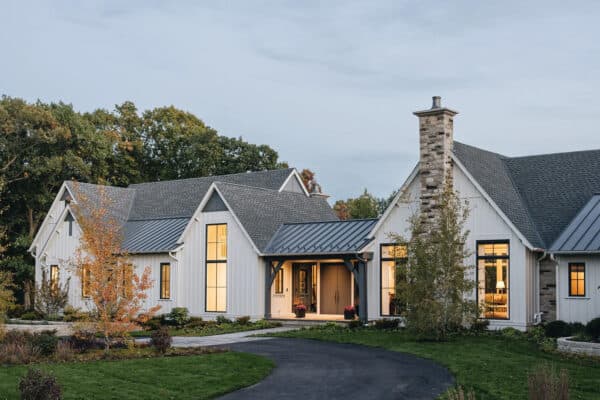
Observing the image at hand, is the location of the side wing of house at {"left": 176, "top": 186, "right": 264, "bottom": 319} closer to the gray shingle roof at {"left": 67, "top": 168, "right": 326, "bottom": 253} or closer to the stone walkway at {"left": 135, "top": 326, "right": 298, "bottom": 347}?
the gray shingle roof at {"left": 67, "top": 168, "right": 326, "bottom": 253}

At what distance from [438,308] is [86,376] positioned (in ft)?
36.6

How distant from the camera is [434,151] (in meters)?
27.3

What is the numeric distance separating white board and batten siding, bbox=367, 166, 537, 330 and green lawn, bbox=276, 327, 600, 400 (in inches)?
58.4

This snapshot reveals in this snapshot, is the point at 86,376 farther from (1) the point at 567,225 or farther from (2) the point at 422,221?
(1) the point at 567,225

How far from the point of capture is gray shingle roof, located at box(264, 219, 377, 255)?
30.5m

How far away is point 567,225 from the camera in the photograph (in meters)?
26.8

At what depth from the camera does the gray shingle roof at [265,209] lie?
109ft

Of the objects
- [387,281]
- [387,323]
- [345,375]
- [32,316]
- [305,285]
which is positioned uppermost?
[387,281]

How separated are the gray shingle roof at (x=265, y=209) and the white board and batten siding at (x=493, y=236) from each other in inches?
257

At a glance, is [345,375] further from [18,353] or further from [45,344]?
[18,353]

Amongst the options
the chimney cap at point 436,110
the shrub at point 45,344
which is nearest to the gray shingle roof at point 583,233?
the chimney cap at point 436,110

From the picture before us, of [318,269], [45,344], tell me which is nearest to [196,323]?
[318,269]

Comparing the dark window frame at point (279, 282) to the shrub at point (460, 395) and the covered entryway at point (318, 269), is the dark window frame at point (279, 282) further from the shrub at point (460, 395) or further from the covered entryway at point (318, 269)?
the shrub at point (460, 395)

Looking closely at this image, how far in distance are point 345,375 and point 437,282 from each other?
773cm
